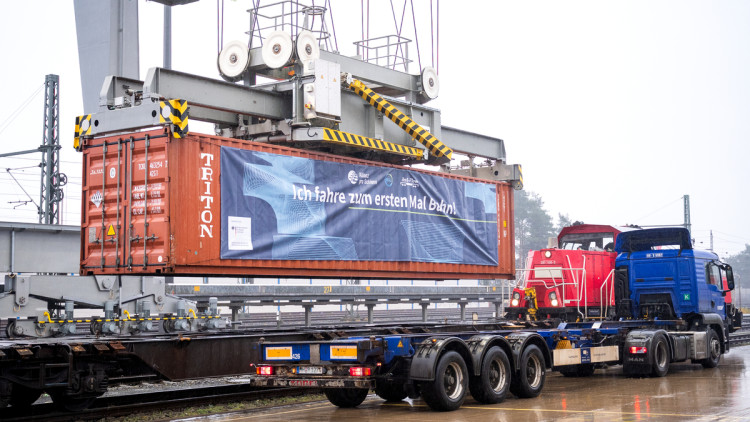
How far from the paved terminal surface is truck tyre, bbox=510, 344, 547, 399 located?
151 mm

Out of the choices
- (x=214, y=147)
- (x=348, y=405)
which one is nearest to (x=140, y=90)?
(x=214, y=147)

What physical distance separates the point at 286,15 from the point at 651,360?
910 centimetres

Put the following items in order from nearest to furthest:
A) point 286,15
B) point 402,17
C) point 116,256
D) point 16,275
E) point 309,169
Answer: point 116,256 < point 309,169 < point 286,15 < point 402,17 < point 16,275

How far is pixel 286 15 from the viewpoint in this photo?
15305 millimetres

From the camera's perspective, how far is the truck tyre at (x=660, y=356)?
15.6m

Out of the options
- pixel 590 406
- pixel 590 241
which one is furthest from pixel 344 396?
pixel 590 241

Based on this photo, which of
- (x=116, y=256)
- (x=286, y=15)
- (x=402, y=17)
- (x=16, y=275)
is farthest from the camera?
(x=16, y=275)

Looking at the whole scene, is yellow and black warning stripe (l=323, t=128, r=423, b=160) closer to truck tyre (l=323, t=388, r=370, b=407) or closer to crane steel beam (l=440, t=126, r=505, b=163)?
crane steel beam (l=440, t=126, r=505, b=163)

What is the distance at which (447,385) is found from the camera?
11.3m

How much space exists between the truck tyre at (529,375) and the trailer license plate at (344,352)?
9.39 feet

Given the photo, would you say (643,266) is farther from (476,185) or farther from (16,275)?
(16,275)

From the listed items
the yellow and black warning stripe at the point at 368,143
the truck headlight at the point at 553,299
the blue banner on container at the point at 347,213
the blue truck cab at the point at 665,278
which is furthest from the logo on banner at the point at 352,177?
the blue truck cab at the point at 665,278

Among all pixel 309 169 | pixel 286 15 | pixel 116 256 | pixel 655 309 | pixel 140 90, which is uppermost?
pixel 286 15

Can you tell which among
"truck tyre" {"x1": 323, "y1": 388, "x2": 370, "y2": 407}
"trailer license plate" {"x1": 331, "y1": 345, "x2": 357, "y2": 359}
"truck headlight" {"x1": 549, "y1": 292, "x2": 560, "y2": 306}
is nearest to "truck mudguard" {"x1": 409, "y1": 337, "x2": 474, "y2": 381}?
"trailer license plate" {"x1": 331, "y1": 345, "x2": 357, "y2": 359}
